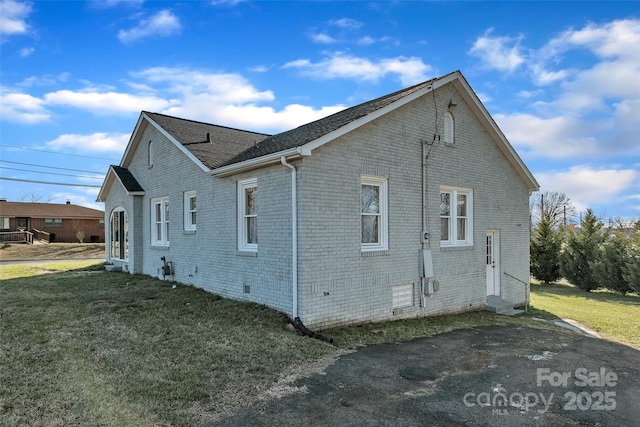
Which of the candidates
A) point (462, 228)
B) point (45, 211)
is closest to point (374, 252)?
point (462, 228)

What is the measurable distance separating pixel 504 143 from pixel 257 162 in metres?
8.27

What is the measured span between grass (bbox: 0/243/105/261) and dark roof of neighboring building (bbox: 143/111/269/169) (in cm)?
1790

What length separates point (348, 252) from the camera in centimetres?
885

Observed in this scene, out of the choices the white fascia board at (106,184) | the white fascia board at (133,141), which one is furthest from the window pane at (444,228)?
the white fascia board at (106,184)

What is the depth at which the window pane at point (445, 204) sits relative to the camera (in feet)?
37.3

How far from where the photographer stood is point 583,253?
20172mm

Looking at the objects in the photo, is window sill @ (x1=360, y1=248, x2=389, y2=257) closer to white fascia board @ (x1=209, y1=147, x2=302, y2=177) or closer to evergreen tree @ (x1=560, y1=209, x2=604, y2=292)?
white fascia board @ (x1=209, y1=147, x2=302, y2=177)

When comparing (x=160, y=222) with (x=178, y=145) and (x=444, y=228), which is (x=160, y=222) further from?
(x=444, y=228)

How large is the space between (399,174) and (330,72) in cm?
499

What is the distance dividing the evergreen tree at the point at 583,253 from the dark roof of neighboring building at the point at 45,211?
135 feet

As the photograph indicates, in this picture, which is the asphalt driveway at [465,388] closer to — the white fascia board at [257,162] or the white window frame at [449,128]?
the white fascia board at [257,162]

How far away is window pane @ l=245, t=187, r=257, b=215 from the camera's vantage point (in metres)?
10.1

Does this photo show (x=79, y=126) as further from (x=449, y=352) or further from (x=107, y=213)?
(x=449, y=352)

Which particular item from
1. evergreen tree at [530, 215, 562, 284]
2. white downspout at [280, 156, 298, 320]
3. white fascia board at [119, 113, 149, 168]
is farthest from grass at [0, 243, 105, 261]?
evergreen tree at [530, 215, 562, 284]
